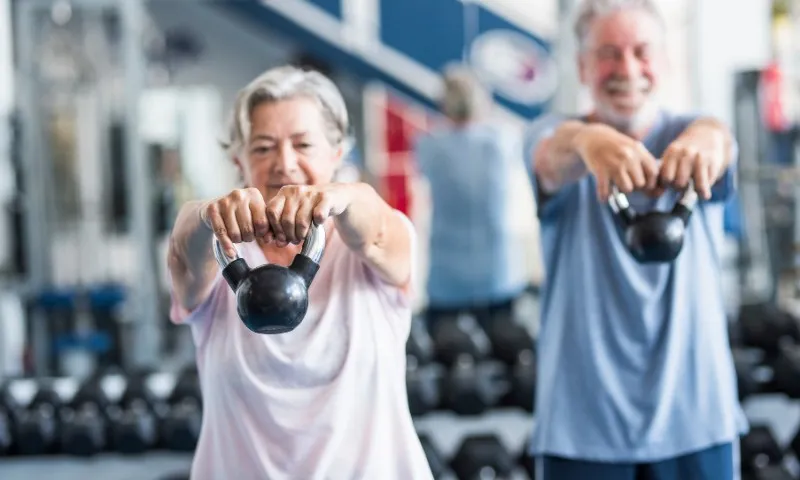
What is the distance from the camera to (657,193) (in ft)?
3.67

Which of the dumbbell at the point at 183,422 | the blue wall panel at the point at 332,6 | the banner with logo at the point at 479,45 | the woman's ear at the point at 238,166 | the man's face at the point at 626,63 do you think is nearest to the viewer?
the woman's ear at the point at 238,166

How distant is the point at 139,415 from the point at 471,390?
0.86 meters

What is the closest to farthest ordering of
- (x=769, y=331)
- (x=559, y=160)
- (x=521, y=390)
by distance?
(x=559, y=160), (x=521, y=390), (x=769, y=331)

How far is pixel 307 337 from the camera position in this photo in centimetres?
110

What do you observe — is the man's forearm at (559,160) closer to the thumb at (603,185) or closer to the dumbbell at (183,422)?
the thumb at (603,185)

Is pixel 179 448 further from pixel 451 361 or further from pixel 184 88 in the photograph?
pixel 184 88

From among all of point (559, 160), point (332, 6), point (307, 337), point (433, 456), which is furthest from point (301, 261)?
point (332, 6)

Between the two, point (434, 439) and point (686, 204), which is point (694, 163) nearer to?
point (686, 204)

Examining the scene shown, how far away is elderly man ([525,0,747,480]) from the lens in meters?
1.33

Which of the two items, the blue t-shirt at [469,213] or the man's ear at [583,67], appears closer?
the man's ear at [583,67]

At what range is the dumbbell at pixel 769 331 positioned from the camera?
2.59 meters

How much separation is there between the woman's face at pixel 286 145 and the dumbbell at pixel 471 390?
4.65 ft

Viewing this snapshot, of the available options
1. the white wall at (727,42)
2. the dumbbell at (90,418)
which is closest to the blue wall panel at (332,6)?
the white wall at (727,42)

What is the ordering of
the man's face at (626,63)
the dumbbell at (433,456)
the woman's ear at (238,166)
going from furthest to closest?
1. the dumbbell at (433,456)
2. the man's face at (626,63)
3. the woman's ear at (238,166)
